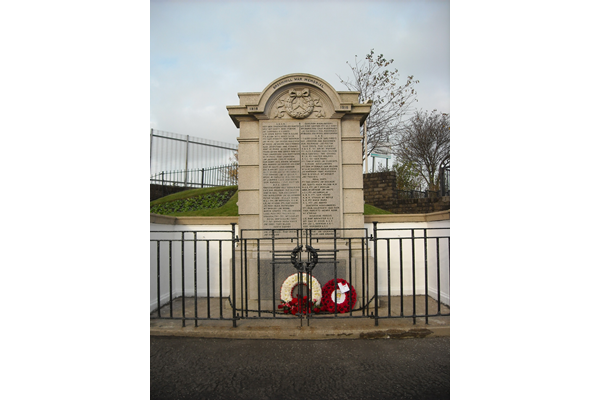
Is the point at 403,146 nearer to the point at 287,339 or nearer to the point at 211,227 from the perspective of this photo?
the point at 211,227

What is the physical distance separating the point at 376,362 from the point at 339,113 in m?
4.04

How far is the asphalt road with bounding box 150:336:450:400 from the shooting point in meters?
2.86

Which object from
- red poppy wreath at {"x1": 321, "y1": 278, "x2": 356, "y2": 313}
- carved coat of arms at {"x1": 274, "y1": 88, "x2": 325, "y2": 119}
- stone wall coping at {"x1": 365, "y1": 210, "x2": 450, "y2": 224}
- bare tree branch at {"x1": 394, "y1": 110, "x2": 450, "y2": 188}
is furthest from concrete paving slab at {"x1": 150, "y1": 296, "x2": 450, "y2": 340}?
bare tree branch at {"x1": 394, "y1": 110, "x2": 450, "y2": 188}

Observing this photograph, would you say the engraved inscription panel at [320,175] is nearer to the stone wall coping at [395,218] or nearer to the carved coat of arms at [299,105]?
the carved coat of arms at [299,105]

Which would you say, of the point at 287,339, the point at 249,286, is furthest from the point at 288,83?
the point at 287,339

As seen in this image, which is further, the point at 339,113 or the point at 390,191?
the point at 390,191

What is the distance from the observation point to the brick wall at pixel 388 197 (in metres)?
12.3

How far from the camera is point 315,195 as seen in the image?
5922mm

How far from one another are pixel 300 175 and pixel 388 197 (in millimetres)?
8043

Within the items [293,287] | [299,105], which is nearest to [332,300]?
[293,287]

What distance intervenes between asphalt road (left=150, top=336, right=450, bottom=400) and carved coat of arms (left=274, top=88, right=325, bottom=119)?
3.71 meters

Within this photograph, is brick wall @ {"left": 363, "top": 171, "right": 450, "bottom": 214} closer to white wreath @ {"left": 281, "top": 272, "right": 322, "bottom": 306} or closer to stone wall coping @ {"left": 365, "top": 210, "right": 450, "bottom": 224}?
stone wall coping @ {"left": 365, "top": 210, "right": 450, "bottom": 224}

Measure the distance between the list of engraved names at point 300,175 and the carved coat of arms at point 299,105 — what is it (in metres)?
0.16
